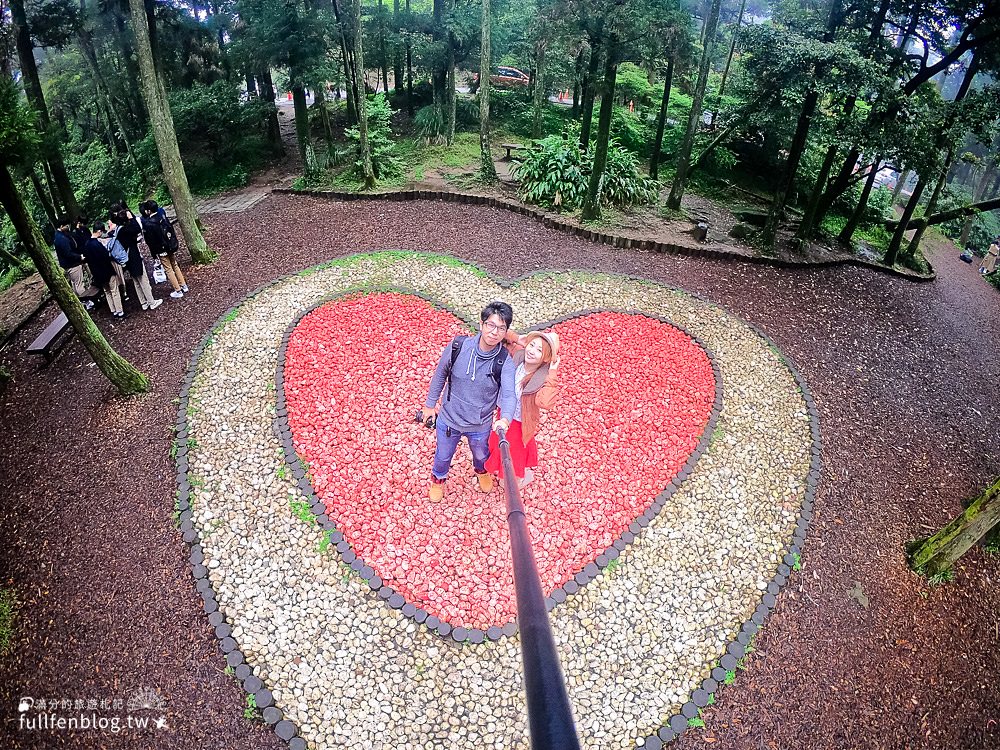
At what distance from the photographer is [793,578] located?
5.48 meters

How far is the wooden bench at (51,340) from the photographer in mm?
7652

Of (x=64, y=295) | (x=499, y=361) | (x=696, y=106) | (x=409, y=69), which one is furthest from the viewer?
(x=409, y=69)

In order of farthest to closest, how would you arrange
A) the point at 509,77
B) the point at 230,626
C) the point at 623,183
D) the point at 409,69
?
the point at 509,77, the point at 409,69, the point at 623,183, the point at 230,626

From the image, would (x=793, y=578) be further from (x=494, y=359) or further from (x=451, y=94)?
(x=451, y=94)

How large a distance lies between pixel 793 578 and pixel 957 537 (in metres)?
1.87

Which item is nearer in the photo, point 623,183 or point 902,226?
point 902,226

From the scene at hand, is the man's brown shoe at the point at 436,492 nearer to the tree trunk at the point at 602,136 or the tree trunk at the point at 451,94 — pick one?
the tree trunk at the point at 602,136

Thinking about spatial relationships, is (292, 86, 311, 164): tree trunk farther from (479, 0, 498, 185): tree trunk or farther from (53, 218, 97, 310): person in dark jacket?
(53, 218, 97, 310): person in dark jacket

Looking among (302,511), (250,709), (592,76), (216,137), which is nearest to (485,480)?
(302,511)

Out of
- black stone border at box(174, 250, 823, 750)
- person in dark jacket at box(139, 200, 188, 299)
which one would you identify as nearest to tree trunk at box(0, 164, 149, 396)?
black stone border at box(174, 250, 823, 750)

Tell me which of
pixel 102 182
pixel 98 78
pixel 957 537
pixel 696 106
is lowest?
pixel 102 182

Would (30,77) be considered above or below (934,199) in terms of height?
above

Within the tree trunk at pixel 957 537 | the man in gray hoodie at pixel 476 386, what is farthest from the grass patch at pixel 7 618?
the tree trunk at pixel 957 537

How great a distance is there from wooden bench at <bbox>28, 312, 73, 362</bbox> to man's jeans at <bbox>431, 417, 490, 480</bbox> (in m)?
6.76
